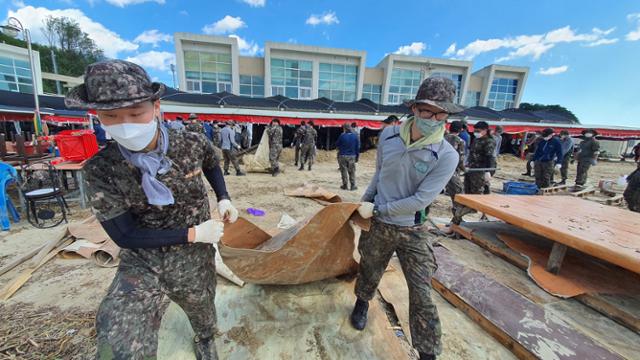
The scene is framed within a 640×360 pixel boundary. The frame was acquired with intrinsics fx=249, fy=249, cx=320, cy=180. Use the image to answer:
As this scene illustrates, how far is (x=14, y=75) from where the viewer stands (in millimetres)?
21438

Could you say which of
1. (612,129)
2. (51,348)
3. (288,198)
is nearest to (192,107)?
(288,198)

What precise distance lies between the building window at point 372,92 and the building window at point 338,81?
61.0 inches

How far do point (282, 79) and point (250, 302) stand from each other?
26.4m

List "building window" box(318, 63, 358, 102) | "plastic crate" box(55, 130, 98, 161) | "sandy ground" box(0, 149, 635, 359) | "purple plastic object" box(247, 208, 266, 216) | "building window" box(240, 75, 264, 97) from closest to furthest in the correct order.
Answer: "sandy ground" box(0, 149, 635, 359) → "plastic crate" box(55, 130, 98, 161) → "purple plastic object" box(247, 208, 266, 216) → "building window" box(240, 75, 264, 97) → "building window" box(318, 63, 358, 102)

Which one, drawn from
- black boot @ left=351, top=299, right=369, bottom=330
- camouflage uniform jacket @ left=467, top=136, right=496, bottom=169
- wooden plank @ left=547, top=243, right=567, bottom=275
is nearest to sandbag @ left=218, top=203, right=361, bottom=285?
black boot @ left=351, top=299, right=369, bottom=330

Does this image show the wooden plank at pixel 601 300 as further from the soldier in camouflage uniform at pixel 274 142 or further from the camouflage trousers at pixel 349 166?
the soldier in camouflage uniform at pixel 274 142

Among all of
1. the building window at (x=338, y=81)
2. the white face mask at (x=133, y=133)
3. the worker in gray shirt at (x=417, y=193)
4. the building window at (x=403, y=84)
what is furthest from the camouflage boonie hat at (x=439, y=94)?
the building window at (x=403, y=84)

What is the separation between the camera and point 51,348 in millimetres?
1925

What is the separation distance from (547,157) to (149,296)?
31.0 feet

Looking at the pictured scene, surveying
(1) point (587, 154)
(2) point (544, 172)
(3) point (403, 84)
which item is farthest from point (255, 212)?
(3) point (403, 84)

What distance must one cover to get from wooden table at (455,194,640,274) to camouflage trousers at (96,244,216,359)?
3.43 metres

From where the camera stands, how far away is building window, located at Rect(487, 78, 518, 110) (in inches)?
1270

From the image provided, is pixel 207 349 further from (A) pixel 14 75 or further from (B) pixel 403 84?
(A) pixel 14 75

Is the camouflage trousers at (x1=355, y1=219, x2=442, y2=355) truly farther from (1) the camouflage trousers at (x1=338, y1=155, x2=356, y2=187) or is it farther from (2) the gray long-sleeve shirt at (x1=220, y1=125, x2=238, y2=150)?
(2) the gray long-sleeve shirt at (x1=220, y1=125, x2=238, y2=150)
